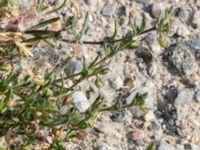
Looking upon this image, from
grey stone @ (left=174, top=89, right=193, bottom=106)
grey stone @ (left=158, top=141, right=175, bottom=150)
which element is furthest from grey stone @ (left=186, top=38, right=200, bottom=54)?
grey stone @ (left=158, top=141, right=175, bottom=150)

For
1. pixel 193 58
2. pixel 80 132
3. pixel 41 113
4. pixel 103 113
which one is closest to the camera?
pixel 41 113

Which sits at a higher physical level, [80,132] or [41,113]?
[41,113]

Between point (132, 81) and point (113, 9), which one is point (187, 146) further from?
point (113, 9)

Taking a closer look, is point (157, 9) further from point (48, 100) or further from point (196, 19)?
point (48, 100)

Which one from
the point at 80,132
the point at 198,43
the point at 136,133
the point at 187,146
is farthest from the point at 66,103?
the point at 198,43

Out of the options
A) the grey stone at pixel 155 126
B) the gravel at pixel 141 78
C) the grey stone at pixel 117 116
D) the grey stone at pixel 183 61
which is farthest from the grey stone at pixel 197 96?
the grey stone at pixel 117 116

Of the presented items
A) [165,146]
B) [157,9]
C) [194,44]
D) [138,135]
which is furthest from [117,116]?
[157,9]
